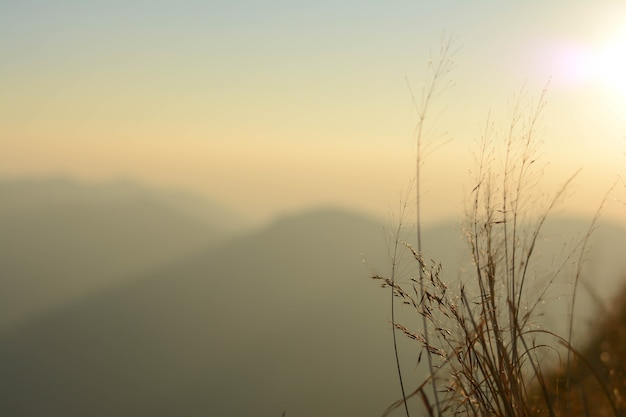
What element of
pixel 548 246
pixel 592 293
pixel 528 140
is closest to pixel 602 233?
pixel 548 246

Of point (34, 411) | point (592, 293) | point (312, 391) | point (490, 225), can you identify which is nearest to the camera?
point (592, 293)

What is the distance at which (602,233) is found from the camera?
177cm

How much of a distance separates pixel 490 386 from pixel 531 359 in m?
0.14

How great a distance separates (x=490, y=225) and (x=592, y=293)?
1.25 feet

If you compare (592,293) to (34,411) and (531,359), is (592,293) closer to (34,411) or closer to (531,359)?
(531,359)

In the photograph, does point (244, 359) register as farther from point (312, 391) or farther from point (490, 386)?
point (490, 386)

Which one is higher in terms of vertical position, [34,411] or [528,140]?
[528,140]

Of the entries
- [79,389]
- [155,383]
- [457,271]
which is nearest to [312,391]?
[155,383]

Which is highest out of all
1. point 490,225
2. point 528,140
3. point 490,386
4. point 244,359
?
point 528,140

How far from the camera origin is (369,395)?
127 m

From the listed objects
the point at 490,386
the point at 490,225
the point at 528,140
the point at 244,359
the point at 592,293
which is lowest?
the point at 244,359

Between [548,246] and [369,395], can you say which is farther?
[369,395]

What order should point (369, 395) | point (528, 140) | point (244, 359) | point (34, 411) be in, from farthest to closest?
point (244, 359) < point (34, 411) < point (369, 395) < point (528, 140)

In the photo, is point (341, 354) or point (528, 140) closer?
point (528, 140)
